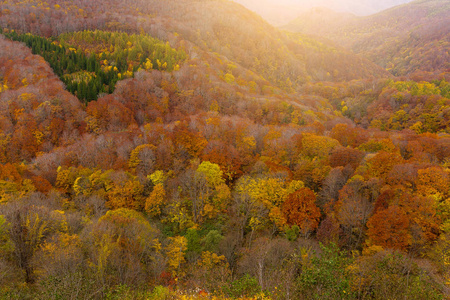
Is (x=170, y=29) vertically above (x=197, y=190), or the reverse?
(x=170, y=29)

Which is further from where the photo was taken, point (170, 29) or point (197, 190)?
point (170, 29)

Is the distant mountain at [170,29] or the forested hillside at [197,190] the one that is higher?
the distant mountain at [170,29]

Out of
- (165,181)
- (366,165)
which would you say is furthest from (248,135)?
(366,165)

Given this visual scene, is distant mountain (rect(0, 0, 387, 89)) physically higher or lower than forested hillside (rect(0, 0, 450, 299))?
higher

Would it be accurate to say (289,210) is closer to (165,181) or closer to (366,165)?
(366,165)

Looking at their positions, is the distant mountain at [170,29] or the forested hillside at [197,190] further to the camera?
the distant mountain at [170,29]

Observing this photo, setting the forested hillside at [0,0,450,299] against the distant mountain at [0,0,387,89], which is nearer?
the forested hillside at [0,0,450,299]

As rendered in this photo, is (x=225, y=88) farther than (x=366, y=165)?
Yes

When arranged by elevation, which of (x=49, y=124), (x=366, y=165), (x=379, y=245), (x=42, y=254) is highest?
(x=366, y=165)
